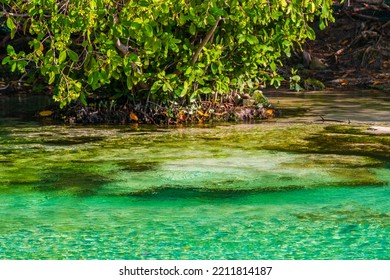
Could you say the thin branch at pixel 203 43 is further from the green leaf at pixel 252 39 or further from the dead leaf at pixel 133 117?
the dead leaf at pixel 133 117

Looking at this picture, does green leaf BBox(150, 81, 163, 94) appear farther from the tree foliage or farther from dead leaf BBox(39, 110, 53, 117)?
dead leaf BBox(39, 110, 53, 117)

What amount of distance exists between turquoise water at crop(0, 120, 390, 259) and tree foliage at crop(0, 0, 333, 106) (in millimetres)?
663

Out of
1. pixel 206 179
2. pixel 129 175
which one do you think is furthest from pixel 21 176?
pixel 206 179

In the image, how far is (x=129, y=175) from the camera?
8172mm

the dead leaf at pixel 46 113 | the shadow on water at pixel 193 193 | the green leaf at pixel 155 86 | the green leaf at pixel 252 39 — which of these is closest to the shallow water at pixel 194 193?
the shadow on water at pixel 193 193

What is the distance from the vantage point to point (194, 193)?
737 cm

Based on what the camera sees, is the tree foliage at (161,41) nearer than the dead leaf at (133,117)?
Yes

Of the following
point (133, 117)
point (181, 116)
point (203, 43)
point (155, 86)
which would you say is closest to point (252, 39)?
point (203, 43)

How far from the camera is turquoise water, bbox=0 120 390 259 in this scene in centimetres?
584

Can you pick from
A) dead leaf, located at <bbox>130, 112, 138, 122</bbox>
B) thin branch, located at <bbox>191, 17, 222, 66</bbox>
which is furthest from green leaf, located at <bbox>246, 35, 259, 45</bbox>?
dead leaf, located at <bbox>130, 112, 138, 122</bbox>

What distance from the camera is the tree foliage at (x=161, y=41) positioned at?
30.3 feet

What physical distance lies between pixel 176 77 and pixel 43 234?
5.24 metres

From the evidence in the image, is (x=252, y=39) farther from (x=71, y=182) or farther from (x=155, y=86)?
(x=71, y=182)

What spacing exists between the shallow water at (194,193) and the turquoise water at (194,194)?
10 millimetres
